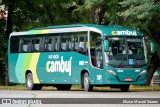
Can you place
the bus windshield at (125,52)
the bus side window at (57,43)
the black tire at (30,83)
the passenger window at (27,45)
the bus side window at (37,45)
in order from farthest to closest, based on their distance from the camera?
the black tire at (30,83) → the passenger window at (27,45) → the bus side window at (37,45) → the bus side window at (57,43) → the bus windshield at (125,52)

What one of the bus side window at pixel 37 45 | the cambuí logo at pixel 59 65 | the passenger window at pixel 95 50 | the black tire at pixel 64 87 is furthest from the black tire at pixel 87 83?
the bus side window at pixel 37 45

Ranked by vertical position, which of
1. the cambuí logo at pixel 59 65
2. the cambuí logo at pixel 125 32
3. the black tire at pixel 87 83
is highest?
the cambuí logo at pixel 125 32

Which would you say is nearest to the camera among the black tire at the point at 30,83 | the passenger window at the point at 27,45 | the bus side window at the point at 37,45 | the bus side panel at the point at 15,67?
the bus side window at the point at 37,45

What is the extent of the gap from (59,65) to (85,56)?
2.81 m

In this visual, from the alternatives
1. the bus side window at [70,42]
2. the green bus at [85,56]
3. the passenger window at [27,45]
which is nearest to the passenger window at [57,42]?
the green bus at [85,56]

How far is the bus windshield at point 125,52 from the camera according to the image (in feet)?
95.3

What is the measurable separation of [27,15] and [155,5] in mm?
21455

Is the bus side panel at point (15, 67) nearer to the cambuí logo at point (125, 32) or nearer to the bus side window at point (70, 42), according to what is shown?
the bus side window at point (70, 42)

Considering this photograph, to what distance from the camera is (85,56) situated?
1180 inches

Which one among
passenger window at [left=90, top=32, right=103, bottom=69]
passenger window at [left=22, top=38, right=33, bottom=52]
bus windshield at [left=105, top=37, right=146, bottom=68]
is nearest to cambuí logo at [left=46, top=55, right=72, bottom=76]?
passenger window at [left=22, top=38, right=33, bottom=52]

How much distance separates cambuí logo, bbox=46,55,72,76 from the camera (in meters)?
31.6

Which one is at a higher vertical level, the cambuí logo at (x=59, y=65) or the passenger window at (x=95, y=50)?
the passenger window at (x=95, y=50)

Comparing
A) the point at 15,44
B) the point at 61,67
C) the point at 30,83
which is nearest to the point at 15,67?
the point at 15,44

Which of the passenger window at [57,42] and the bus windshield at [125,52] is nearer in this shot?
the bus windshield at [125,52]
